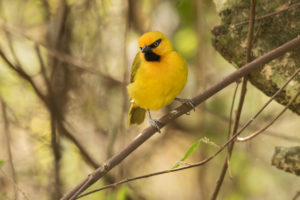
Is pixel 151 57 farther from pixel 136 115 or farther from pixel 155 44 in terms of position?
pixel 136 115

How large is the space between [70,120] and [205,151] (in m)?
1.41

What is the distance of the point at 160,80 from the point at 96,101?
5.34ft

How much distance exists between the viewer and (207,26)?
4070 mm

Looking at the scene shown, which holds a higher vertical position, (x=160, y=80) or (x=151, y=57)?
(x=151, y=57)

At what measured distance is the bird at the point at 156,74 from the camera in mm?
2861

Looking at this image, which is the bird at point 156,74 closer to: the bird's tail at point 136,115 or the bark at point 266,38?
the bird's tail at point 136,115

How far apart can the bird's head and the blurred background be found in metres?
0.51

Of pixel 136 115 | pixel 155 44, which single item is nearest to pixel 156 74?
pixel 155 44

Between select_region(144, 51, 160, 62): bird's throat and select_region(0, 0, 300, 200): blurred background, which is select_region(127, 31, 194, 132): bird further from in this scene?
select_region(0, 0, 300, 200): blurred background

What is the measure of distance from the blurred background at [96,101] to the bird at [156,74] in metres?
0.51

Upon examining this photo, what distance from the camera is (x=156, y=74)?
288 cm

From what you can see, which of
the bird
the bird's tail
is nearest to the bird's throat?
the bird

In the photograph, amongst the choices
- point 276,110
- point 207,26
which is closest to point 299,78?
point 207,26

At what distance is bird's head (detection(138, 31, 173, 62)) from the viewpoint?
303 cm
